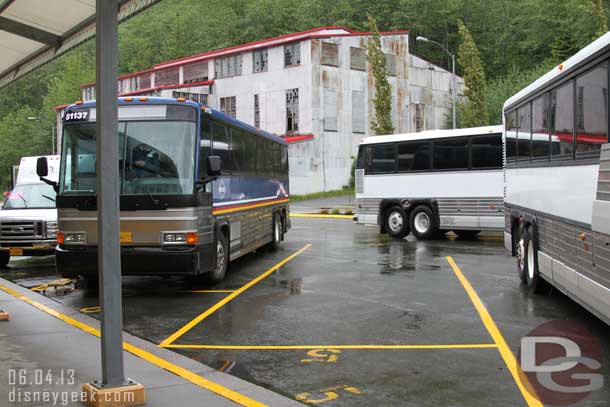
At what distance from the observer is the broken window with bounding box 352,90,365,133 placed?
54.7 metres

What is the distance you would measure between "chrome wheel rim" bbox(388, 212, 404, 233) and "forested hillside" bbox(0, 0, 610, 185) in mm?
43145

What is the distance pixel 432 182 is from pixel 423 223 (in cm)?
133

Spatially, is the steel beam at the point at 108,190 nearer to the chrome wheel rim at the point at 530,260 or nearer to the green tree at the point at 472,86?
the chrome wheel rim at the point at 530,260

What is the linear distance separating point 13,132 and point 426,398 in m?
99.4

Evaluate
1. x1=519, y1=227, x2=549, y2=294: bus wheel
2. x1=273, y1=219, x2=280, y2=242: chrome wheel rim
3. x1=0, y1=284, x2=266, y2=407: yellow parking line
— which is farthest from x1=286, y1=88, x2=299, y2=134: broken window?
x1=0, y1=284, x2=266, y2=407: yellow parking line

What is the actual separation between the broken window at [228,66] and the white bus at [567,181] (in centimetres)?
4557

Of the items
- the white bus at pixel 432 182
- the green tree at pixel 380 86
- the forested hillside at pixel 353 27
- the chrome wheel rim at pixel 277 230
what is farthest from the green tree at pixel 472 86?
the chrome wheel rim at pixel 277 230

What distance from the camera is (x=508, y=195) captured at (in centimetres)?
1405

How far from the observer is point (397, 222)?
22984mm

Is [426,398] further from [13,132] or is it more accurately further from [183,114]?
[13,132]

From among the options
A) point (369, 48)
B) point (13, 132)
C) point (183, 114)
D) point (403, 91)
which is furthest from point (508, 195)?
point (13, 132)

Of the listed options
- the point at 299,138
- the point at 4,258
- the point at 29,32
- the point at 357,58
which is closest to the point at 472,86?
the point at 357,58

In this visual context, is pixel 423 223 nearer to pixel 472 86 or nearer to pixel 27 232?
pixel 27 232

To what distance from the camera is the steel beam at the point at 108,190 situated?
578 cm
